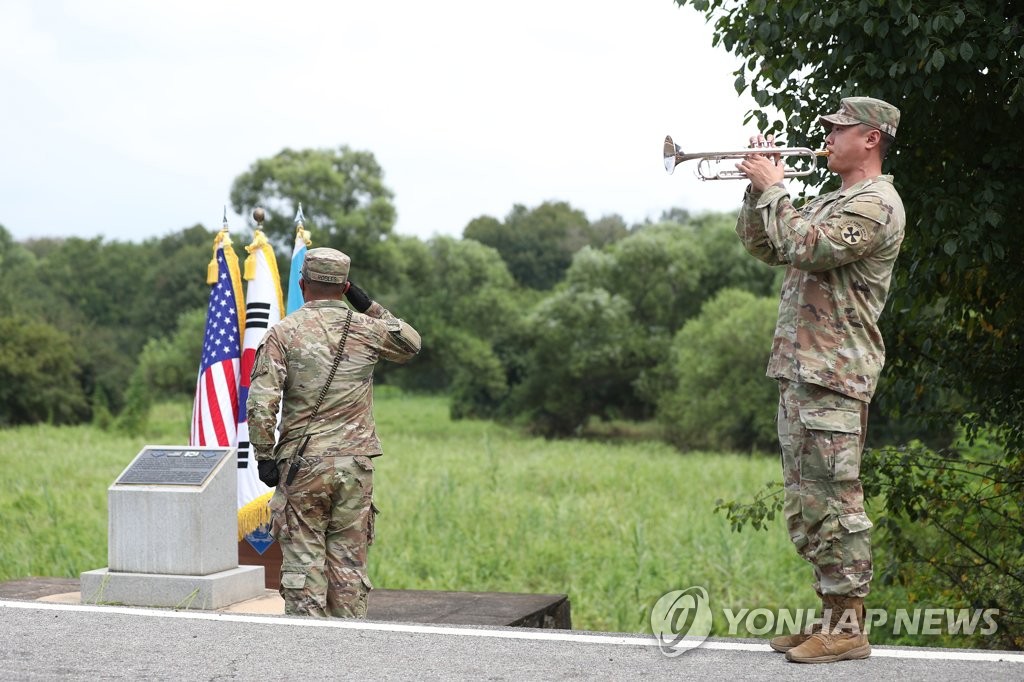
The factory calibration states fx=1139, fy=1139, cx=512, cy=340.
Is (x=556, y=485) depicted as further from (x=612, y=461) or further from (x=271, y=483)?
(x=271, y=483)

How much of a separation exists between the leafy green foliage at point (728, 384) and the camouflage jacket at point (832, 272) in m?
31.8

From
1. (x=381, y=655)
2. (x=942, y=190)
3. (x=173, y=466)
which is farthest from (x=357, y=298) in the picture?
(x=942, y=190)

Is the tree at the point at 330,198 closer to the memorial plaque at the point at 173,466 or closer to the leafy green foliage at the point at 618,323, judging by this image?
the leafy green foliage at the point at 618,323

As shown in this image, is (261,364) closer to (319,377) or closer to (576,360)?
(319,377)

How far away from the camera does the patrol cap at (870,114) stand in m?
4.52

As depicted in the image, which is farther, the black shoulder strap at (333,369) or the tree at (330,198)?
the tree at (330,198)

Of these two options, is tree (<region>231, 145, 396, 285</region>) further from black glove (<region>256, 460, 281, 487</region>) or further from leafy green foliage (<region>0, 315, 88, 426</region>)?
black glove (<region>256, 460, 281, 487</region>)

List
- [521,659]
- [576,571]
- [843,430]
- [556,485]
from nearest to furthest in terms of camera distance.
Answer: [843,430] < [521,659] < [576,571] < [556,485]

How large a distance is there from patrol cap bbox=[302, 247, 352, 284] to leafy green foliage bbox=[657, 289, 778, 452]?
30864 millimetres

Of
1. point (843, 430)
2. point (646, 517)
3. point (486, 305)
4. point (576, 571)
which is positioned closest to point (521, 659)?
point (843, 430)

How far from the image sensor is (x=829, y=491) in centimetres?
441

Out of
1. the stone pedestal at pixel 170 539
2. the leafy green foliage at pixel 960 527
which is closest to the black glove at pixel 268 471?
the stone pedestal at pixel 170 539

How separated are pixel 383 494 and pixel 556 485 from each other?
4.22 metres

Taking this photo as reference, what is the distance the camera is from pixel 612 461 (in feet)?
96.1
